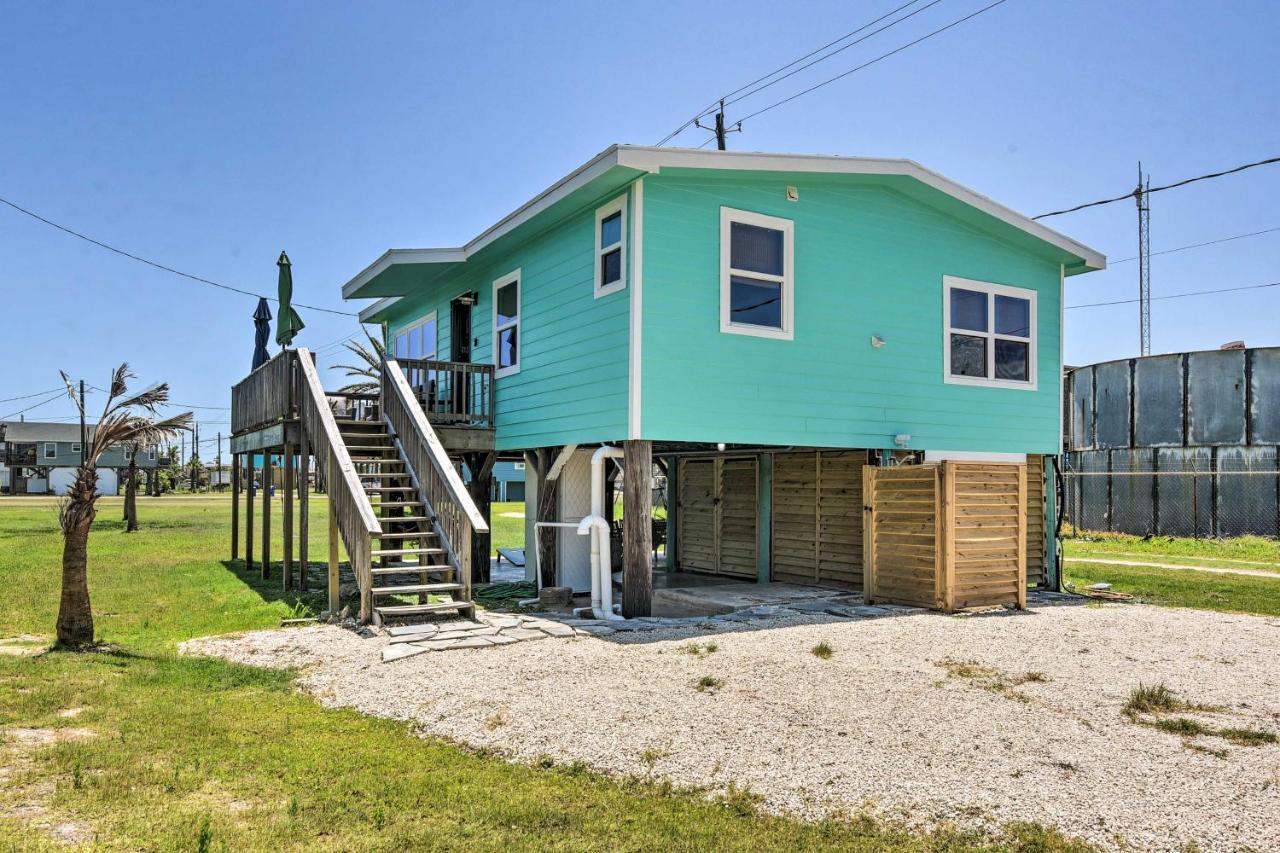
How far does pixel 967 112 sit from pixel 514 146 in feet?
30.5

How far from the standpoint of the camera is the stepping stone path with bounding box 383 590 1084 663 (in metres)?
7.77

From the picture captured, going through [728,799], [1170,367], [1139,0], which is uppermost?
[1139,0]

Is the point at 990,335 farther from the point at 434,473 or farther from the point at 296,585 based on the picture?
the point at 296,585

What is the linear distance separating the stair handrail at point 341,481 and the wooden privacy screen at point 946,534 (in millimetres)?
5922

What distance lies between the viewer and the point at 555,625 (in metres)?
8.77

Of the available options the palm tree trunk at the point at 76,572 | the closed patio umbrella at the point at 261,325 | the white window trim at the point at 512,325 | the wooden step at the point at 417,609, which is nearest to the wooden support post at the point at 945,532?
the wooden step at the point at 417,609

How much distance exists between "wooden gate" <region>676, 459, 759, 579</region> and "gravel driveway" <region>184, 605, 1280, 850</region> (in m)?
5.16

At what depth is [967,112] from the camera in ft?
52.2

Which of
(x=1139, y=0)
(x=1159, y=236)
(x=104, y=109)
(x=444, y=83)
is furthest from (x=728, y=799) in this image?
(x=1159, y=236)

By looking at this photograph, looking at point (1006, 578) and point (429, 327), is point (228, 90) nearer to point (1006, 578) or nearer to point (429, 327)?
point (429, 327)

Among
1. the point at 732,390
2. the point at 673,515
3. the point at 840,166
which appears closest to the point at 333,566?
the point at 732,390

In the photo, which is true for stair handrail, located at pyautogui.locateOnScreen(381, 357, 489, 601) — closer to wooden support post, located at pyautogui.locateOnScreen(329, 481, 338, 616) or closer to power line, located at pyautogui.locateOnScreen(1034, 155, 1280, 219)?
wooden support post, located at pyautogui.locateOnScreen(329, 481, 338, 616)

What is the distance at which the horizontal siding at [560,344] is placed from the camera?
396 inches

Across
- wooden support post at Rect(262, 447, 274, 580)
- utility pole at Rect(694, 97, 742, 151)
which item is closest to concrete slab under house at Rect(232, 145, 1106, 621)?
wooden support post at Rect(262, 447, 274, 580)
